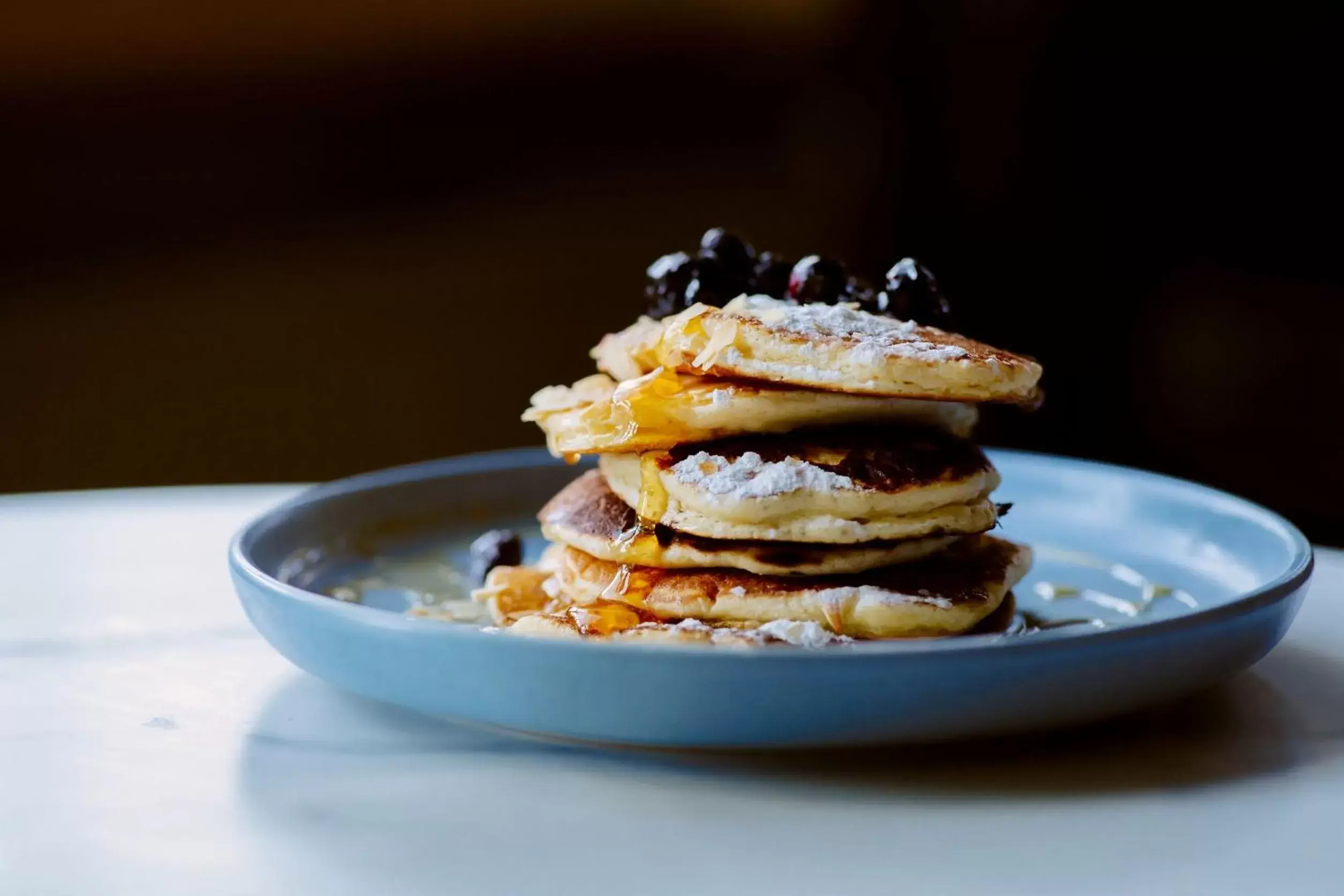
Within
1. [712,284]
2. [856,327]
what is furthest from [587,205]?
[856,327]

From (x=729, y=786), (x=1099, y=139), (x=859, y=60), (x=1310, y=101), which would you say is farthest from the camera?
(x=859, y=60)

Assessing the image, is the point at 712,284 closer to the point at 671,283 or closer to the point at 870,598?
the point at 671,283

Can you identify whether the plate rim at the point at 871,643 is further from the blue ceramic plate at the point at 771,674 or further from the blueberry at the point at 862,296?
the blueberry at the point at 862,296

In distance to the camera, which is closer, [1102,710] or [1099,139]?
[1102,710]

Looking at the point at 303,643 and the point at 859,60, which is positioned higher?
the point at 859,60

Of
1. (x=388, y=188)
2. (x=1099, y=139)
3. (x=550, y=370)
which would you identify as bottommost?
(x=550, y=370)

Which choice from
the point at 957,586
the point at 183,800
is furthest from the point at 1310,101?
the point at 183,800

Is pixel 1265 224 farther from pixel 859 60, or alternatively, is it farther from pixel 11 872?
pixel 11 872
